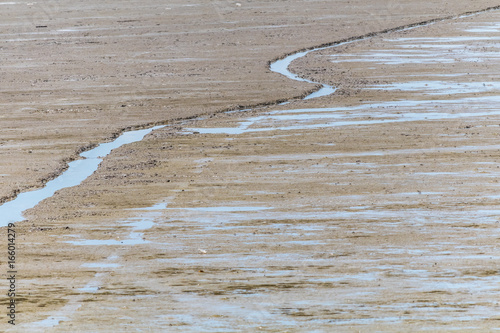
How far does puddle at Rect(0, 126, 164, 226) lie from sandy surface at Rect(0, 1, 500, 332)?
0.24 meters

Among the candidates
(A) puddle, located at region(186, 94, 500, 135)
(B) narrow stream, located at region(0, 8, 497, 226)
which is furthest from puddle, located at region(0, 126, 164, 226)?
(A) puddle, located at region(186, 94, 500, 135)

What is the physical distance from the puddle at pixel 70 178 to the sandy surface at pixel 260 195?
240 mm

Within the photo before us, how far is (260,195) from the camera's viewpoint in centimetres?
1235

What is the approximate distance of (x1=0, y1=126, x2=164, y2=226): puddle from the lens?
1206cm

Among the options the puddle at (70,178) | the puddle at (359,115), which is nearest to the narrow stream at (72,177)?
the puddle at (70,178)

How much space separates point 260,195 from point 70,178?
2.98 m

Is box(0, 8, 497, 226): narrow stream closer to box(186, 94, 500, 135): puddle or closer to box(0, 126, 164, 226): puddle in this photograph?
box(0, 126, 164, 226): puddle

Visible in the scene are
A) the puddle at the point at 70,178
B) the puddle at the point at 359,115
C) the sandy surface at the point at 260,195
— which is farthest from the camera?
the puddle at the point at 359,115

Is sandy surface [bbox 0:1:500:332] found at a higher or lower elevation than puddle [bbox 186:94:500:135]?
higher

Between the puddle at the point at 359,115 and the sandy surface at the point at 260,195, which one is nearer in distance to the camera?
the sandy surface at the point at 260,195

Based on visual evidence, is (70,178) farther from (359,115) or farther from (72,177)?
(359,115)

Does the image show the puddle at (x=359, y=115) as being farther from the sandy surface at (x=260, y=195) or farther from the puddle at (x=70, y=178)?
the puddle at (x=70, y=178)

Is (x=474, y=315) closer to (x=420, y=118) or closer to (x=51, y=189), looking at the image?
(x=51, y=189)

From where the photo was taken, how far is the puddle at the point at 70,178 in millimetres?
12055
